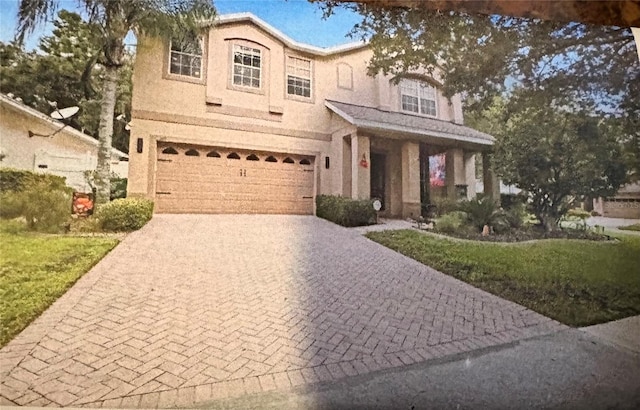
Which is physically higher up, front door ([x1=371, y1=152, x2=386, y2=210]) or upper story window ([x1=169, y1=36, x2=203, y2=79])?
upper story window ([x1=169, y1=36, x2=203, y2=79])

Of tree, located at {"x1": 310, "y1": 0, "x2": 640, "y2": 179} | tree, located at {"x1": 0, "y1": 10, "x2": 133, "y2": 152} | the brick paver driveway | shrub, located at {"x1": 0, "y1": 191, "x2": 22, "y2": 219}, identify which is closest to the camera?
the brick paver driveway

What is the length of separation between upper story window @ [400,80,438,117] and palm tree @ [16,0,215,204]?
5.57ft

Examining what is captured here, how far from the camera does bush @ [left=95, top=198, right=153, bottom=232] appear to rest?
199 centimetres

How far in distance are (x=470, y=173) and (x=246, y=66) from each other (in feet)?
6.44

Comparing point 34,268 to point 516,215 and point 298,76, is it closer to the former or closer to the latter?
point 298,76

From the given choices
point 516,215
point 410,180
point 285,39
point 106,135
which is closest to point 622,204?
point 516,215

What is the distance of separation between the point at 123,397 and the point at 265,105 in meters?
1.99

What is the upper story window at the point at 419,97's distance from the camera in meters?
2.48

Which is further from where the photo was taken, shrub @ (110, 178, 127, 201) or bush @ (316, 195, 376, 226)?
bush @ (316, 195, 376, 226)

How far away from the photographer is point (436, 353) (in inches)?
73.8

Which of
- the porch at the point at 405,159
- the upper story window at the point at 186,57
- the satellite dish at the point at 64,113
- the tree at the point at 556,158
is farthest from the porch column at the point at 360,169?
the satellite dish at the point at 64,113

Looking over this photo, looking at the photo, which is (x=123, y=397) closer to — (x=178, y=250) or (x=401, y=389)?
(x=178, y=250)

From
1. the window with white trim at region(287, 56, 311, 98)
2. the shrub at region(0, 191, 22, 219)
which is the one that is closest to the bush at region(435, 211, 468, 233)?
the window with white trim at region(287, 56, 311, 98)

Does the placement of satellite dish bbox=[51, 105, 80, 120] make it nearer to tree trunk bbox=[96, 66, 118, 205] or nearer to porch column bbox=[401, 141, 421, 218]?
tree trunk bbox=[96, 66, 118, 205]
